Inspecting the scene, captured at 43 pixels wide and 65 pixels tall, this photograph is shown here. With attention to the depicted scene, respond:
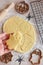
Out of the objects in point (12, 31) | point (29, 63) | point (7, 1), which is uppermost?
point (7, 1)

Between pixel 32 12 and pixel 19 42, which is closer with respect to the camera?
pixel 19 42

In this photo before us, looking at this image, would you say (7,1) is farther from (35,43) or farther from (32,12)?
(35,43)

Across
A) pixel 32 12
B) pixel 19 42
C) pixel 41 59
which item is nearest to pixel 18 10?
pixel 32 12

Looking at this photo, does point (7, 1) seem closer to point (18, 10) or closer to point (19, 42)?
point (18, 10)

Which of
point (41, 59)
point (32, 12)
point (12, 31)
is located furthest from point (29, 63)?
point (32, 12)

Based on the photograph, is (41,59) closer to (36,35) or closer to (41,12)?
(36,35)

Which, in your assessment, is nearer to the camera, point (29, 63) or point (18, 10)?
point (29, 63)

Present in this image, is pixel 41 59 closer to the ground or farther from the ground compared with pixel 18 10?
closer to the ground

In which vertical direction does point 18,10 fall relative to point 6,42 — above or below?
above

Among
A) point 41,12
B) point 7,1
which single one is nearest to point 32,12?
point 41,12
